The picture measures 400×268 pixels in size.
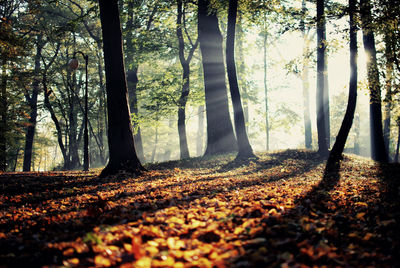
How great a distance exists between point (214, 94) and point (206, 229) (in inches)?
401

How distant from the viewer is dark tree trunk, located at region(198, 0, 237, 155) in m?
12.3

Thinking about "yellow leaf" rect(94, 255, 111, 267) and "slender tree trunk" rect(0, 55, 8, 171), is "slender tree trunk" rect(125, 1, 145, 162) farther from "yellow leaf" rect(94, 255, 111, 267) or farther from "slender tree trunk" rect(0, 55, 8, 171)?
"yellow leaf" rect(94, 255, 111, 267)

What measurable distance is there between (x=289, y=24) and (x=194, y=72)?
349 inches

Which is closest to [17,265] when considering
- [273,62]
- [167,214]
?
[167,214]

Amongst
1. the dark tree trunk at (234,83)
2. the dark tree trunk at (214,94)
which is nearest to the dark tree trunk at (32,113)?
the dark tree trunk at (214,94)

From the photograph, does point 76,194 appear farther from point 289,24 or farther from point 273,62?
point 273,62

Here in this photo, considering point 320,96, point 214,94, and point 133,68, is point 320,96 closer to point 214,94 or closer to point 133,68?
point 214,94

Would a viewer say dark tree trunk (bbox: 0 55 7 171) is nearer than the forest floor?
No

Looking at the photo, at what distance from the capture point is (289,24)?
27.5 feet

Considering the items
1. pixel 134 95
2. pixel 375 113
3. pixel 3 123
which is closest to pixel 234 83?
pixel 375 113

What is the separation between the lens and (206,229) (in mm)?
2658

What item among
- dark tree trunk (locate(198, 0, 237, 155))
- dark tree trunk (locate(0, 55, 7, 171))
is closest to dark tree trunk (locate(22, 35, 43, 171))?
dark tree trunk (locate(0, 55, 7, 171))

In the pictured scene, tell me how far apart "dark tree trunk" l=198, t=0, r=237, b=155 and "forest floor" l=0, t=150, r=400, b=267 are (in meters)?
7.25

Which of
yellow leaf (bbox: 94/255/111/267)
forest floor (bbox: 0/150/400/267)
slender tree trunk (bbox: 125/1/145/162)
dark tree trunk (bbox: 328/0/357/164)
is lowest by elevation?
forest floor (bbox: 0/150/400/267)
